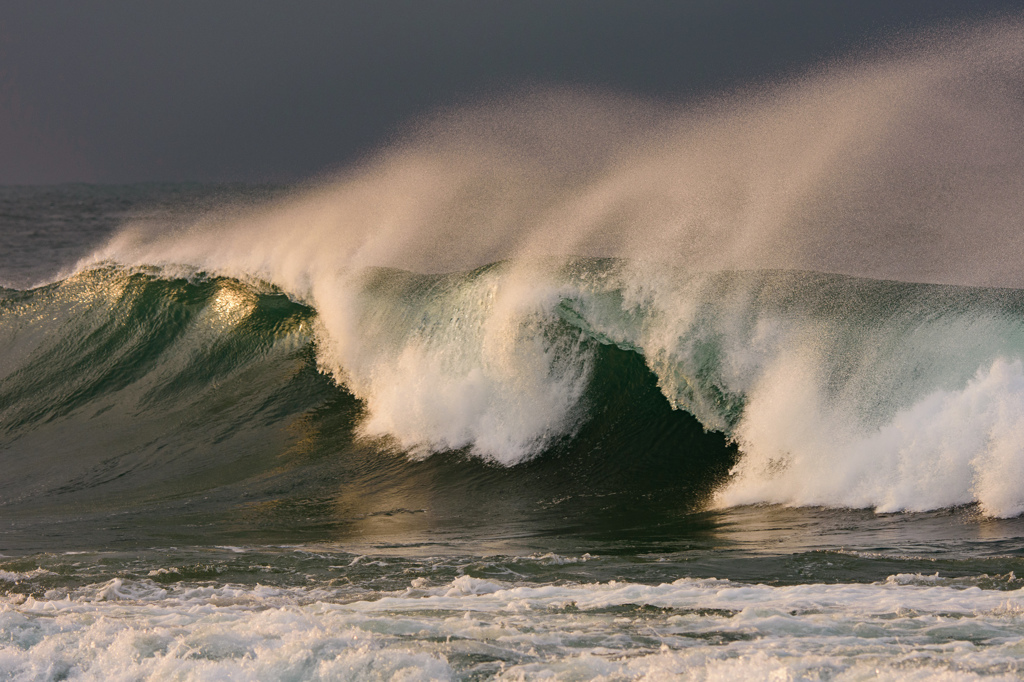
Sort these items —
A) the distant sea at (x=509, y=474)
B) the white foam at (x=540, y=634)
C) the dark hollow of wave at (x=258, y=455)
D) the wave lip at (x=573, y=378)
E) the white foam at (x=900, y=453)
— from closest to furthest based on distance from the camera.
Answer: the white foam at (x=540, y=634) → the distant sea at (x=509, y=474) → the white foam at (x=900, y=453) → the wave lip at (x=573, y=378) → the dark hollow of wave at (x=258, y=455)

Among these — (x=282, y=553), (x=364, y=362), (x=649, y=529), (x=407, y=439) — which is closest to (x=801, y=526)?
(x=649, y=529)

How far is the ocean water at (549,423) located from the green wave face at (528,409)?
0.04m

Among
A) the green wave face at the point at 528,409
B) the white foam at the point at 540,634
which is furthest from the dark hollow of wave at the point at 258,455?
the white foam at the point at 540,634

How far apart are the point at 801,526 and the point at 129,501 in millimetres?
6069

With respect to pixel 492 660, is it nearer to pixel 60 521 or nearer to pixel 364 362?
pixel 60 521

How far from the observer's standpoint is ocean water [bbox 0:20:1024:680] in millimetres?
4035

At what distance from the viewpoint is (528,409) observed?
8422mm

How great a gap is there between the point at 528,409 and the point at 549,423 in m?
0.27

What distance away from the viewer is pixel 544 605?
170 inches

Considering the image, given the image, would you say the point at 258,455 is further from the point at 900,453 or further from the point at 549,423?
the point at 900,453

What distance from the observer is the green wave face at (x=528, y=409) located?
21.1ft

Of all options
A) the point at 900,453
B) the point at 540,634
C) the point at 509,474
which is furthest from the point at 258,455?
the point at 900,453

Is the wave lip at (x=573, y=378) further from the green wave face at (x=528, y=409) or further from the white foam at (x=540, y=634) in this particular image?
the white foam at (x=540, y=634)

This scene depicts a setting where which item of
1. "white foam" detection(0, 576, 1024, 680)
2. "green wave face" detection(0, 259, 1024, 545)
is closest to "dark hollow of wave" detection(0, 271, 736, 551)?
"green wave face" detection(0, 259, 1024, 545)
